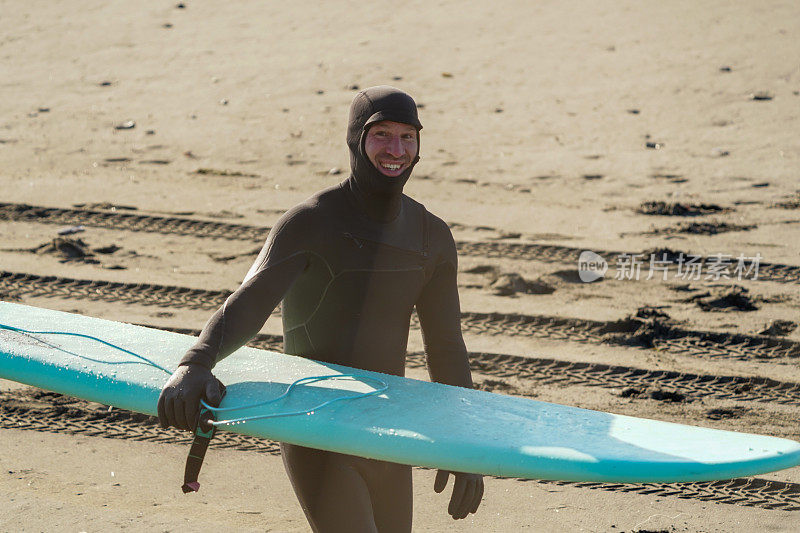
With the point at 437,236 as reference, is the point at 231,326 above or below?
below

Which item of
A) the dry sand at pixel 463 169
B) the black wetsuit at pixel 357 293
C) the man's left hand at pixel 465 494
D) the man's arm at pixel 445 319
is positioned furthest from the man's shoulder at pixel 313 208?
the dry sand at pixel 463 169

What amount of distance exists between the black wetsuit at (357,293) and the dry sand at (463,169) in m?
1.13

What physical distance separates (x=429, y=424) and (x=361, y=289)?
19.2 inches

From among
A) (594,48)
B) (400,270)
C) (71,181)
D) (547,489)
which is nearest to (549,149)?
(594,48)

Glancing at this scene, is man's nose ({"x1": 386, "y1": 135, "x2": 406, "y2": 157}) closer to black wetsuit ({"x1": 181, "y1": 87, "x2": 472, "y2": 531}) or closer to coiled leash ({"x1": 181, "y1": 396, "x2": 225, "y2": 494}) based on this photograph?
black wetsuit ({"x1": 181, "y1": 87, "x2": 472, "y2": 531})

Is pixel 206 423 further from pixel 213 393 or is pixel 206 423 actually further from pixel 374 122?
pixel 374 122

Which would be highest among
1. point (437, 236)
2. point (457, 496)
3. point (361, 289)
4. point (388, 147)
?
point (388, 147)

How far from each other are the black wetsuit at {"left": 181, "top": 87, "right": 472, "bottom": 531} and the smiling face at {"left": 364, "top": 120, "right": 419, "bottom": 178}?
25 mm

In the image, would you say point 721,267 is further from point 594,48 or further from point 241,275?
point 594,48

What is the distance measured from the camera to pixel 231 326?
3133 millimetres

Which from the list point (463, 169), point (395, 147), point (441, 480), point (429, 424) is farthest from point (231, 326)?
point (463, 169)

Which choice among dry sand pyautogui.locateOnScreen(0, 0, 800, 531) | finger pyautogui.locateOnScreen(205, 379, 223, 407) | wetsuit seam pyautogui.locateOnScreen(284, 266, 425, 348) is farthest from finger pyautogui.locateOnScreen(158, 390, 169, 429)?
dry sand pyautogui.locateOnScreen(0, 0, 800, 531)

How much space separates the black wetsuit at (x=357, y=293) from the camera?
10.5ft

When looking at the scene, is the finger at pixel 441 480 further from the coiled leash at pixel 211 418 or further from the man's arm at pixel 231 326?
the man's arm at pixel 231 326
